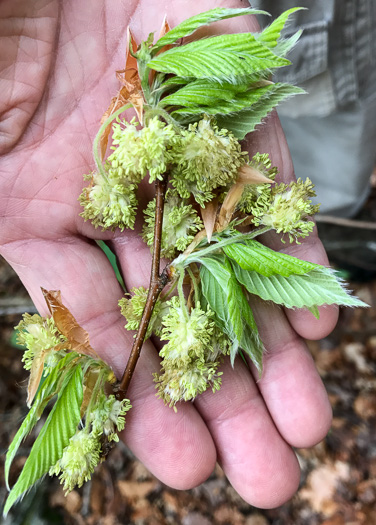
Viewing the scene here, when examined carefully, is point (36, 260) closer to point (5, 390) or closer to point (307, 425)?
point (307, 425)

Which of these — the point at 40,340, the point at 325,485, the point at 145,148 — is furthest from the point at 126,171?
the point at 325,485

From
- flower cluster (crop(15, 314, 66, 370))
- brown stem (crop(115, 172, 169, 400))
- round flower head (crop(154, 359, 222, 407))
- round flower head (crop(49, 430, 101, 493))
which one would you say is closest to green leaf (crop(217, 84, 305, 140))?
brown stem (crop(115, 172, 169, 400))

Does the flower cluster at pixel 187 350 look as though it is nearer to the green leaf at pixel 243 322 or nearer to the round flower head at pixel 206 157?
the green leaf at pixel 243 322

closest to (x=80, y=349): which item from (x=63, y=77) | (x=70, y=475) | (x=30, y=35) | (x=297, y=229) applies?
(x=70, y=475)

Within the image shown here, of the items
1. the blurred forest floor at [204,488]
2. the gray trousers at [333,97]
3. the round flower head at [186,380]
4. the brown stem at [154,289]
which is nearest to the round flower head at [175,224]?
the brown stem at [154,289]

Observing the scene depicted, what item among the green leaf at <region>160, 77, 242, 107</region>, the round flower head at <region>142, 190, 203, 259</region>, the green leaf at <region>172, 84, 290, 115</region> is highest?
the green leaf at <region>160, 77, 242, 107</region>

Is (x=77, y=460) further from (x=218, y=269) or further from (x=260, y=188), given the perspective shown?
(x=260, y=188)

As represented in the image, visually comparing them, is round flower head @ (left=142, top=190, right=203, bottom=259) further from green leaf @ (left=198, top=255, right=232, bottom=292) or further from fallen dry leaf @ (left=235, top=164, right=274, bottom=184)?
fallen dry leaf @ (left=235, top=164, right=274, bottom=184)
